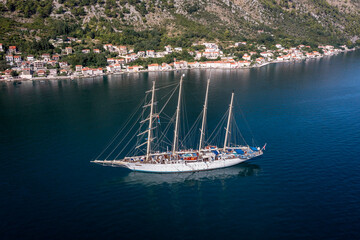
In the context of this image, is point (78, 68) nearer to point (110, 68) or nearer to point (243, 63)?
point (110, 68)

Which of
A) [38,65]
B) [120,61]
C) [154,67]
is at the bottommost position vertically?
[154,67]

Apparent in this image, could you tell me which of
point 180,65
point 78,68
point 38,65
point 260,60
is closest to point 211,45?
point 260,60

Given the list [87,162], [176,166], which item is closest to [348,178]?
[176,166]

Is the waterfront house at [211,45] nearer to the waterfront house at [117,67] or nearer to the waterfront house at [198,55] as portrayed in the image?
the waterfront house at [198,55]

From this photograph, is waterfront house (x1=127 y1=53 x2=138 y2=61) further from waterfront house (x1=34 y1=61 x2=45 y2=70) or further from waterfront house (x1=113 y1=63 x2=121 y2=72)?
waterfront house (x1=34 y1=61 x2=45 y2=70)

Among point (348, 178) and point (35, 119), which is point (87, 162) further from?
point (348, 178)

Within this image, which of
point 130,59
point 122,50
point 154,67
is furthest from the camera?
point 122,50
